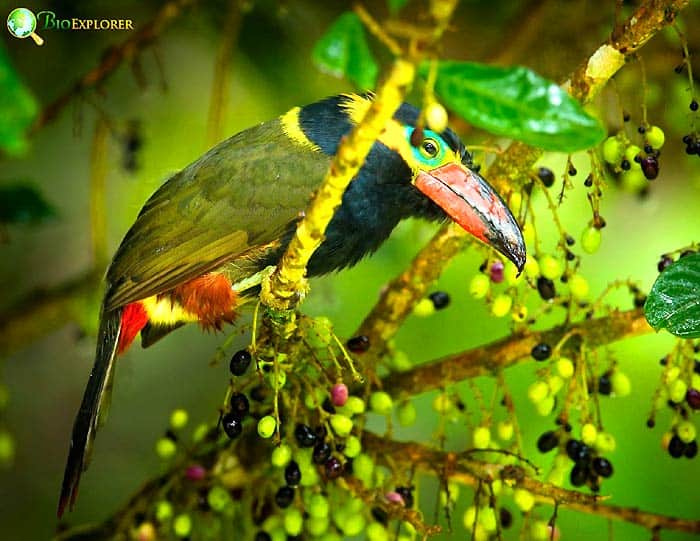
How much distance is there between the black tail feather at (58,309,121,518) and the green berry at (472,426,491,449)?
0.70m

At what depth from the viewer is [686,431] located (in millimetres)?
1752

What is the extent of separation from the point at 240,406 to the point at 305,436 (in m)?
0.13

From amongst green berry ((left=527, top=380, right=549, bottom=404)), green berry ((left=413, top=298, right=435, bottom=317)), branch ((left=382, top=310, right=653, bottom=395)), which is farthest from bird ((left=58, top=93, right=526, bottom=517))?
green berry ((left=527, top=380, right=549, bottom=404))

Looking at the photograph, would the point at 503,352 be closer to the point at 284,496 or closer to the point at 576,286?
the point at 576,286

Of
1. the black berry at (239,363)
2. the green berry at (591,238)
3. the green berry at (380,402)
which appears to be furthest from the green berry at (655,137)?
the black berry at (239,363)

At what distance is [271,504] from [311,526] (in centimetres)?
18

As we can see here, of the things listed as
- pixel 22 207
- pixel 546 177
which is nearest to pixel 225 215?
pixel 546 177

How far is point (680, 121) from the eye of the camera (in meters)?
2.68

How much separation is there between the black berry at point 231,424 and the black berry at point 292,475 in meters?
0.12

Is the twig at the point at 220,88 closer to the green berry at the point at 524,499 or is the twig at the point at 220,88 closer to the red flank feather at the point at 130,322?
the red flank feather at the point at 130,322

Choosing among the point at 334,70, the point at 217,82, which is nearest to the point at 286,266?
the point at 334,70

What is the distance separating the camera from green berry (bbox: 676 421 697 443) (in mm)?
1751

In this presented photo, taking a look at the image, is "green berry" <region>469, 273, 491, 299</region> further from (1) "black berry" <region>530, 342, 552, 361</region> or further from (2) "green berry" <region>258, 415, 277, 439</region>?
(2) "green berry" <region>258, 415, 277, 439</region>

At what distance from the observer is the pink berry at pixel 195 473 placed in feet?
6.53
